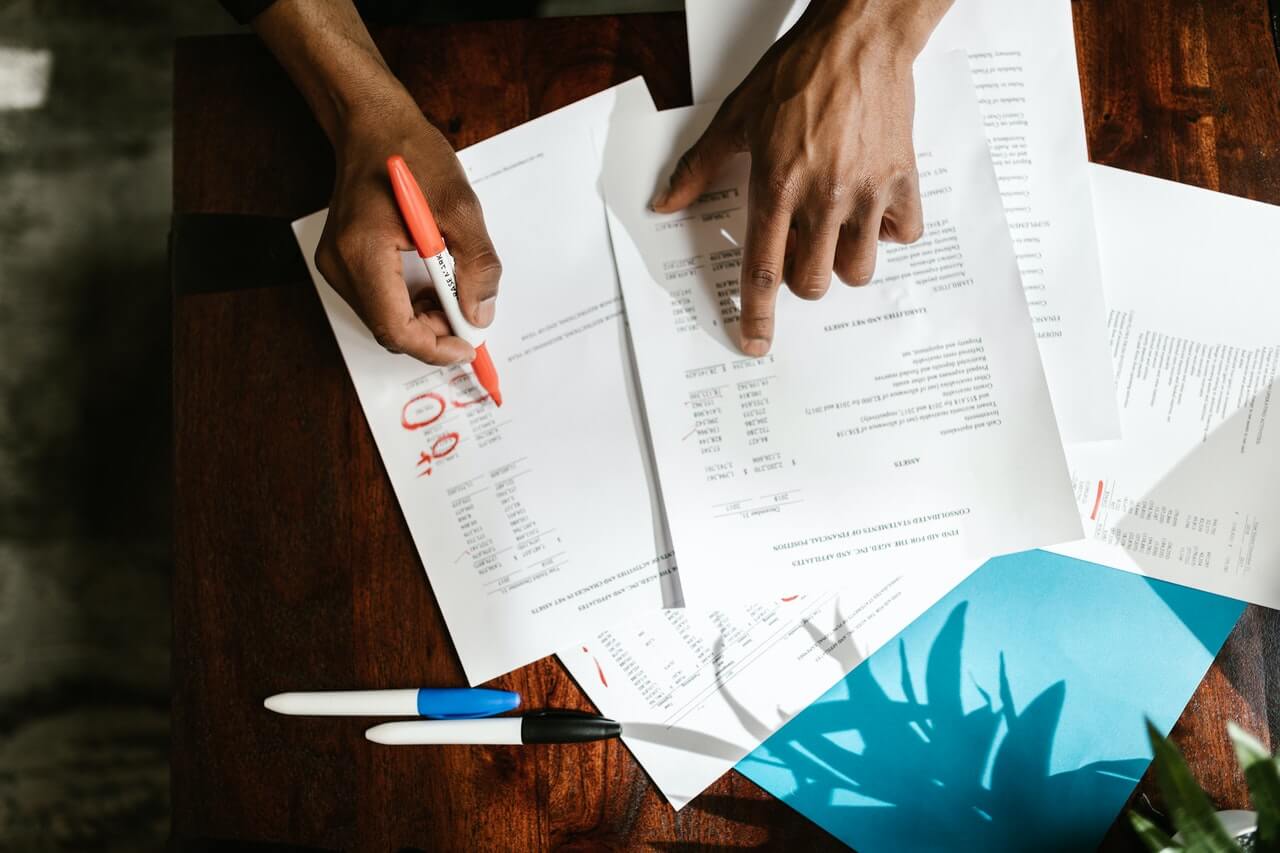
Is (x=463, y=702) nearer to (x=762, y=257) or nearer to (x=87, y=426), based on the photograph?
(x=762, y=257)

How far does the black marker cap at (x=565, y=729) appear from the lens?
→ 67 cm

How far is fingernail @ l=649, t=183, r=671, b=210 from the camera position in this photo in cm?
69

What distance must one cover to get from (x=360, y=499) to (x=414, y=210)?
26 centimetres

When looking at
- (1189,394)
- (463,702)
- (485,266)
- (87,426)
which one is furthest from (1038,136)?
(87,426)

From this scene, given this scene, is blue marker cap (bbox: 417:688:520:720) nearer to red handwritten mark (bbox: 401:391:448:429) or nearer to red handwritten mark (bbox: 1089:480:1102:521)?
red handwritten mark (bbox: 401:391:448:429)

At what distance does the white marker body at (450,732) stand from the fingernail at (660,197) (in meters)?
0.45

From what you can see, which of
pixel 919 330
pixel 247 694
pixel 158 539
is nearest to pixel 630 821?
pixel 247 694

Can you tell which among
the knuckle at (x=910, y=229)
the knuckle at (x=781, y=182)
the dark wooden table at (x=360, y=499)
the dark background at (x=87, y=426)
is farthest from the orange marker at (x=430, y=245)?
the dark background at (x=87, y=426)

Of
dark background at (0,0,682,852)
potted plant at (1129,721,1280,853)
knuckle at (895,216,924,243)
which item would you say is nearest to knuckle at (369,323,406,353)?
knuckle at (895,216,924,243)

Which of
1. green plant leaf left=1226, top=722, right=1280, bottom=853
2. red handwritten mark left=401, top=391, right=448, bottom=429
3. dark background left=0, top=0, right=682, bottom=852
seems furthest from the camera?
dark background left=0, top=0, right=682, bottom=852

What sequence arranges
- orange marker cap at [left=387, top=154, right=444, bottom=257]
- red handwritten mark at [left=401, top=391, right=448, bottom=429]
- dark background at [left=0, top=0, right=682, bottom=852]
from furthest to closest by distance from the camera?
dark background at [left=0, top=0, right=682, bottom=852] < red handwritten mark at [left=401, top=391, right=448, bottom=429] < orange marker cap at [left=387, top=154, right=444, bottom=257]

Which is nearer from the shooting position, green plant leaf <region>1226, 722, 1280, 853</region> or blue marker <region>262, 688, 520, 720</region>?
green plant leaf <region>1226, 722, 1280, 853</region>

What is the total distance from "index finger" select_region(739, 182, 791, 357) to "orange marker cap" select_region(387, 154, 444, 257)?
25cm

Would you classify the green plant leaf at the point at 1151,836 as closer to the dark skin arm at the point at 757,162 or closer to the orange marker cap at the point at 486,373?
the dark skin arm at the point at 757,162
